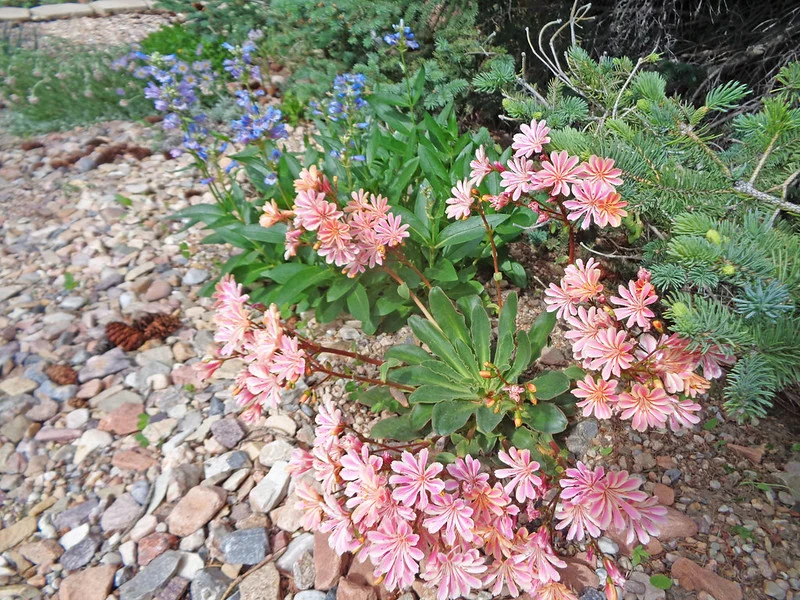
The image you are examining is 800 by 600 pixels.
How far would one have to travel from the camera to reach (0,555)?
1.77 metres

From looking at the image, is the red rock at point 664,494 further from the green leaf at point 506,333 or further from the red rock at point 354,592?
the red rock at point 354,592

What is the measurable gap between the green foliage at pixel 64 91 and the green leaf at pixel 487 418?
3352 millimetres

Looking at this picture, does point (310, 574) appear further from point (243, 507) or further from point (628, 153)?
point (628, 153)

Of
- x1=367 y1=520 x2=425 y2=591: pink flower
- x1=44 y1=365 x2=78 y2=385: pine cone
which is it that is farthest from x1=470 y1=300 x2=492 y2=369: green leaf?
x1=44 y1=365 x2=78 y2=385: pine cone

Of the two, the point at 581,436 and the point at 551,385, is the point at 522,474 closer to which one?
the point at 551,385

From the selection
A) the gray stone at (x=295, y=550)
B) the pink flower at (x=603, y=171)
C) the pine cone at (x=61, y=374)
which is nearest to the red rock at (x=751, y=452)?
the pink flower at (x=603, y=171)

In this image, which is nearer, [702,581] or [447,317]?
[702,581]

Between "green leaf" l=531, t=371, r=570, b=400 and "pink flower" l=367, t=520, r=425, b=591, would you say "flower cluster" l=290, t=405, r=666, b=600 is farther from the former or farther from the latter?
"green leaf" l=531, t=371, r=570, b=400

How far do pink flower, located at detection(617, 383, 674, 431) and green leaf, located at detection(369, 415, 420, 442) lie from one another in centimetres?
66

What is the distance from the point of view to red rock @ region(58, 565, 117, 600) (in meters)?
1.64

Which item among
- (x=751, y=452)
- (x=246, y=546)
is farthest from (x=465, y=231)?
(x=246, y=546)

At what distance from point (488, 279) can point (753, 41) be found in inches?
77.1

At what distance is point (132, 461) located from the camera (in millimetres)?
2004

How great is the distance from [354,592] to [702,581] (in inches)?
34.6
